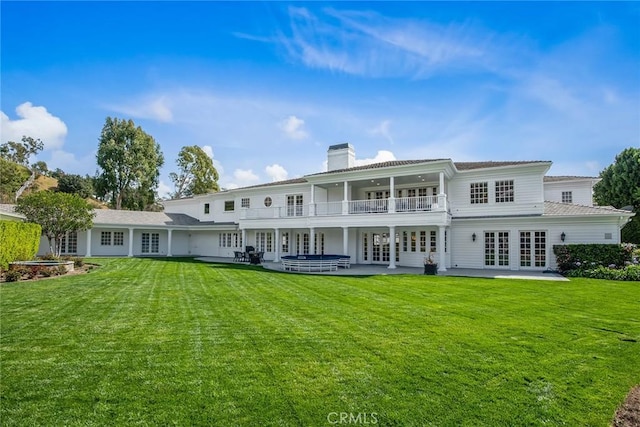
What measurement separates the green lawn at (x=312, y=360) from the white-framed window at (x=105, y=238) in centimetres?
2019

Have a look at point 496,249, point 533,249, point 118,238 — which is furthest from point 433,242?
point 118,238

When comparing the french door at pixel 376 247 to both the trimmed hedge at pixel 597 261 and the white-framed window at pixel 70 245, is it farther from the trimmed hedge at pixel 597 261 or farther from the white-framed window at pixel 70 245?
the white-framed window at pixel 70 245

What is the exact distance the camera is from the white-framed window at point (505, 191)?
18.2m

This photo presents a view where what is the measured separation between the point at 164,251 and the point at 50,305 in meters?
23.0

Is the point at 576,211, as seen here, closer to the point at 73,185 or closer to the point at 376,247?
the point at 376,247

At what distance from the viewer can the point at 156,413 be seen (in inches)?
135

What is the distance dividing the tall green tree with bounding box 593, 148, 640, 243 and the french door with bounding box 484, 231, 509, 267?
18260mm

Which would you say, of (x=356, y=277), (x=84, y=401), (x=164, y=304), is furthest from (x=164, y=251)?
(x=84, y=401)

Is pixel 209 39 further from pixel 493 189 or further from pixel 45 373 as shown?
pixel 493 189

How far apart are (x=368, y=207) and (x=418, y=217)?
3.22 metres

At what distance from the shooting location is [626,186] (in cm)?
2870
